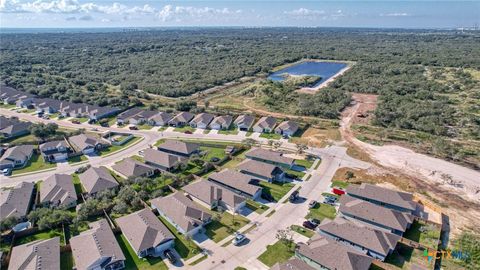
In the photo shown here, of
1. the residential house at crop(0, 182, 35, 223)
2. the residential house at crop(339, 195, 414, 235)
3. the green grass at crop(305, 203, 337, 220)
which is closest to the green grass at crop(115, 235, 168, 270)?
the residential house at crop(0, 182, 35, 223)

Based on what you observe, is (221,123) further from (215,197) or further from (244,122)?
(215,197)

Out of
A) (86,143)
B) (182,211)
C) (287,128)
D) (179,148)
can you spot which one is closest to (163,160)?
(179,148)

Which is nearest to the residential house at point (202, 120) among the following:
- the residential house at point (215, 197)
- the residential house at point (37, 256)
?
the residential house at point (215, 197)

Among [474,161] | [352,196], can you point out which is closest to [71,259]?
[352,196]

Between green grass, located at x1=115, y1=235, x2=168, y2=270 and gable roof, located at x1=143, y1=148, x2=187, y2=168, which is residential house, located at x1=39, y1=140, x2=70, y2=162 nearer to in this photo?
gable roof, located at x1=143, y1=148, x2=187, y2=168

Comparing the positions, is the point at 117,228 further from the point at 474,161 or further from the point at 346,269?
the point at 474,161

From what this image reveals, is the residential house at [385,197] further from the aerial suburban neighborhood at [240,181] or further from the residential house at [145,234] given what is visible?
the residential house at [145,234]
